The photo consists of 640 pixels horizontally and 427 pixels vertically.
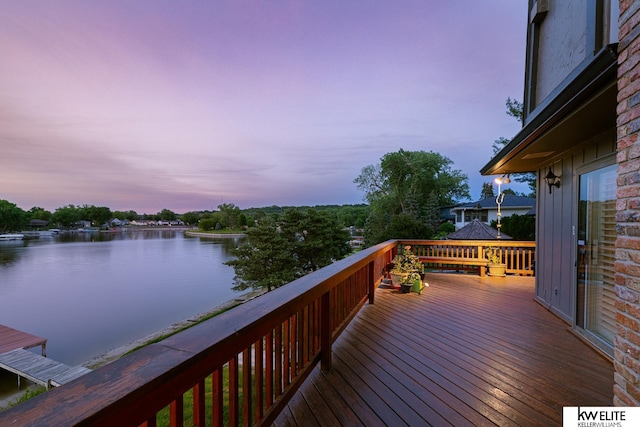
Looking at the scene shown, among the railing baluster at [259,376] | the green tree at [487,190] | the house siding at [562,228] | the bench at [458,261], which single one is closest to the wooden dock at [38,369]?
the railing baluster at [259,376]

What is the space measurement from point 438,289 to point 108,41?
11403 millimetres

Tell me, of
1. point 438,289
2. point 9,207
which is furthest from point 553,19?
point 9,207

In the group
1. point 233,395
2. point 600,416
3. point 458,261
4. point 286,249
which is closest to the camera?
point 233,395

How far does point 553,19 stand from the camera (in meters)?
4.43

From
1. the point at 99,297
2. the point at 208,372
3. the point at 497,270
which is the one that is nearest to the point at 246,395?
the point at 208,372

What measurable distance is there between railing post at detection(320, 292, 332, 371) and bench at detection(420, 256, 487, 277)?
5.19 m

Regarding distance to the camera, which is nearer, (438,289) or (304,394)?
(304,394)

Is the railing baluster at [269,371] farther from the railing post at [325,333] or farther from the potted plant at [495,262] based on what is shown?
the potted plant at [495,262]

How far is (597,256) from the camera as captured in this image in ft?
9.91

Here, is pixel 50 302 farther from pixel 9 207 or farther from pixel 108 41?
pixel 9 207

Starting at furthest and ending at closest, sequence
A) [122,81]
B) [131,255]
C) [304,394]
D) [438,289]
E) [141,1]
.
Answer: [131,255]
[122,81]
[141,1]
[438,289]
[304,394]

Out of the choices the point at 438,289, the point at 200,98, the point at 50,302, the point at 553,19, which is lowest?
the point at 50,302

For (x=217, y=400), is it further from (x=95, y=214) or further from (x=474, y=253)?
(x=95, y=214)

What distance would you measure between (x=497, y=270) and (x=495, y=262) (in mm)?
182
